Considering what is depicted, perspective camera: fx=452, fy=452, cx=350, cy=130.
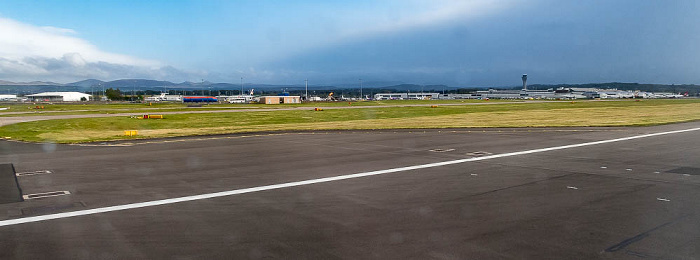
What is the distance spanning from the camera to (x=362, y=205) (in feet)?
35.8

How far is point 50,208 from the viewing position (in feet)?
35.3

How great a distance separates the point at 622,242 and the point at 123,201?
36.4 feet

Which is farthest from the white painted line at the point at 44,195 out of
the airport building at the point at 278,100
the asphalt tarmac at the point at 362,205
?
the airport building at the point at 278,100

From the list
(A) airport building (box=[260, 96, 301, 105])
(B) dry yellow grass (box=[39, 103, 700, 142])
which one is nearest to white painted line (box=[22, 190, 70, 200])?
(B) dry yellow grass (box=[39, 103, 700, 142])

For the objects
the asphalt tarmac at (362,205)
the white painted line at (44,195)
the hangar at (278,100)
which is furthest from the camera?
the hangar at (278,100)

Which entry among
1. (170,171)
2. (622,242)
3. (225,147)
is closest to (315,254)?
(622,242)

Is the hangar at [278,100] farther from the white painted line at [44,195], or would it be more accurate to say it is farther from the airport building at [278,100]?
the white painted line at [44,195]

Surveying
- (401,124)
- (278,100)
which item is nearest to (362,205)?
(401,124)

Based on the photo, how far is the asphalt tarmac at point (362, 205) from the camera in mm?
7852

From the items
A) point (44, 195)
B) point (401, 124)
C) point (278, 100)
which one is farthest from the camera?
point (278, 100)

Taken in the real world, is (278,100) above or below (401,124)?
above

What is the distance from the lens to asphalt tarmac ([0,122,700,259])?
7.85 metres

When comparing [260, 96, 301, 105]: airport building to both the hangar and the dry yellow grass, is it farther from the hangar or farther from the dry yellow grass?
the dry yellow grass

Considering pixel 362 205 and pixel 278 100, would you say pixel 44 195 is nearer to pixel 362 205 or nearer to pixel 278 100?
pixel 362 205
